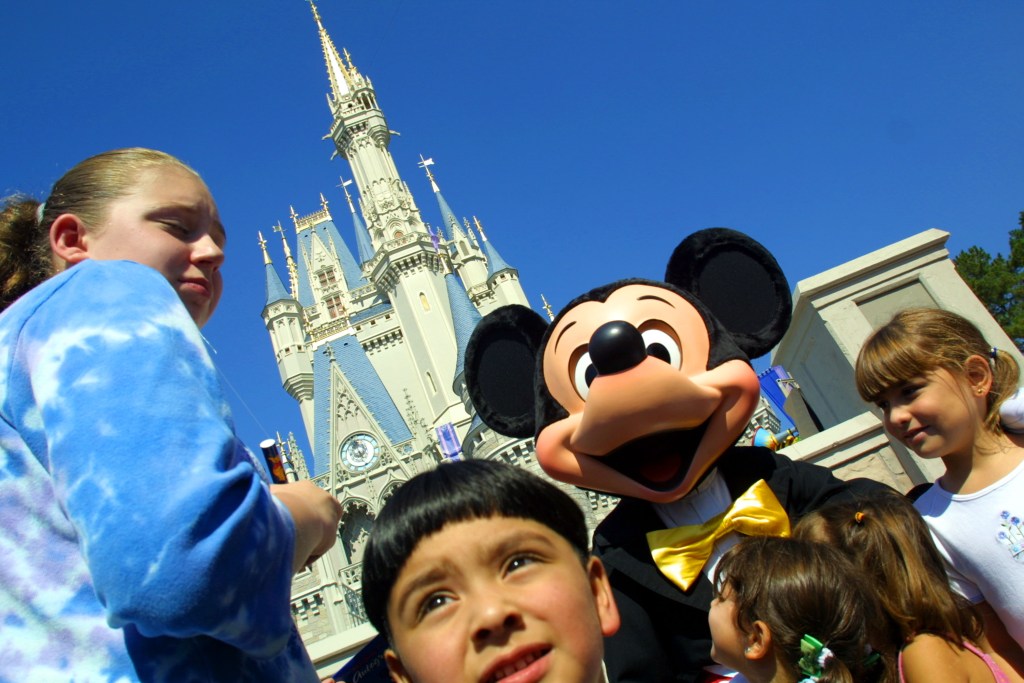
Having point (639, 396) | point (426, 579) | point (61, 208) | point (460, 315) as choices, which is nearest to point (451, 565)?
point (426, 579)

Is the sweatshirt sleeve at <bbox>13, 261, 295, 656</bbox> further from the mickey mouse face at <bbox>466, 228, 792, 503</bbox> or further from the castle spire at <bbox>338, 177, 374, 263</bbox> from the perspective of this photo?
the castle spire at <bbox>338, 177, 374, 263</bbox>

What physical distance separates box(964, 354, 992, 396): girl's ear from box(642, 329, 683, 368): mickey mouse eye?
A: 1046mm

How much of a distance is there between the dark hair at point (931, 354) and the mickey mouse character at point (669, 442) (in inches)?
18.5

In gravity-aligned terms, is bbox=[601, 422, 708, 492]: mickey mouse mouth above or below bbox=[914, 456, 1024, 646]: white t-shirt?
above

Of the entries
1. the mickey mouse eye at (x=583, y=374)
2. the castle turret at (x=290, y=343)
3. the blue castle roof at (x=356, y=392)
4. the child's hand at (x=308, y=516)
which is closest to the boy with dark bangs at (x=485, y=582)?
the child's hand at (x=308, y=516)

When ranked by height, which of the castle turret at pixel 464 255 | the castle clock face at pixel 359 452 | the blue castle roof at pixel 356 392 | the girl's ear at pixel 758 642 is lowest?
the girl's ear at pixel 758 642

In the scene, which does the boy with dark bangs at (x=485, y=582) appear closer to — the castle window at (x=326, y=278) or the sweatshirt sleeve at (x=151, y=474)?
the sweatshirt sleeve at (x=151, y=474)

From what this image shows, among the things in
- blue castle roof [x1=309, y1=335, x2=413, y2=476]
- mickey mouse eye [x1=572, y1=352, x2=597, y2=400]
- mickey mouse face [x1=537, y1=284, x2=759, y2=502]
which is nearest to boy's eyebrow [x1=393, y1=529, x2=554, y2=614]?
mickey mouse face [x1=537, y1=284, x2=759, y2=502]

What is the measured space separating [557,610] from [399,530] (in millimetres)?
438

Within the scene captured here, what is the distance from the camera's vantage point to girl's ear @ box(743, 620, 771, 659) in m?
2.06

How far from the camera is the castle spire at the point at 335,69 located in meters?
39.4

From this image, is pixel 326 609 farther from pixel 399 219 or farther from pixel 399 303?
pixel 399 219

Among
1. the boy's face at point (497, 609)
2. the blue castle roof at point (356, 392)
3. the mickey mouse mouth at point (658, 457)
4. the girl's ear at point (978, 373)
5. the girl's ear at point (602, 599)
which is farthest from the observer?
the blue castle roof at point (356, 392)

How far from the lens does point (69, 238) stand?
152 cm
